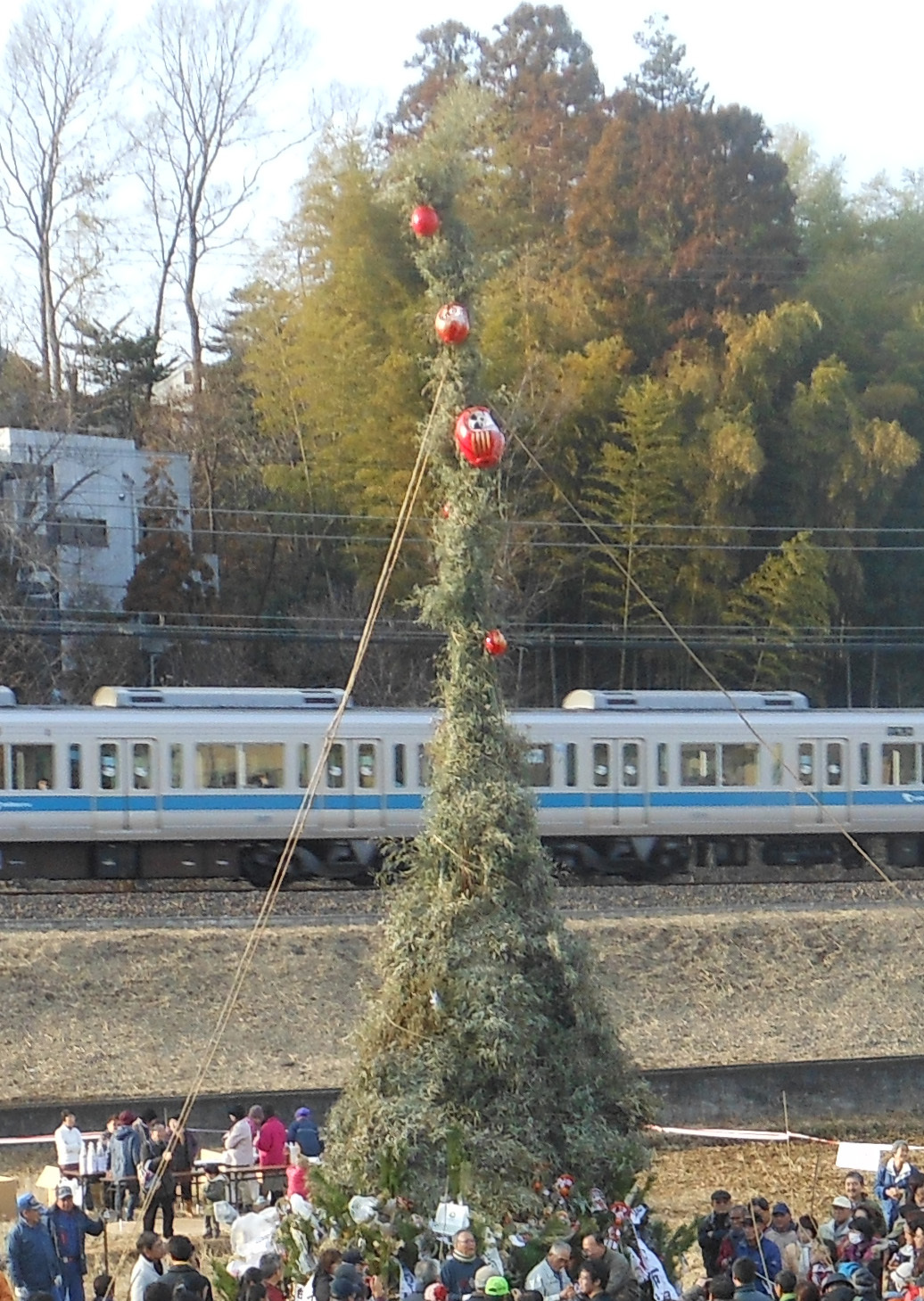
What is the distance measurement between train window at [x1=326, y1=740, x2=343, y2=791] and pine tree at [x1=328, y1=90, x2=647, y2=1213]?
13.1m

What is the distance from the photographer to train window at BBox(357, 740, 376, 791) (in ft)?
72.4

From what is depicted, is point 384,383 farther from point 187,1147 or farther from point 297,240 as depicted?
point 187,1147

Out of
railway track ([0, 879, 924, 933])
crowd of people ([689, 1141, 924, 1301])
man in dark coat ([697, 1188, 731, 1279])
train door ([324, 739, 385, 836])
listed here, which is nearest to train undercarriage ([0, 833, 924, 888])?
railway track ([0, 879, 924, 933])

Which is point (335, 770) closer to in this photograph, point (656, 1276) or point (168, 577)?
point (168, 577)

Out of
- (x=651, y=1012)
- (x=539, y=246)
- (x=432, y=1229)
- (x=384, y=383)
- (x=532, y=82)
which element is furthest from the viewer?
(x=532, y=82)

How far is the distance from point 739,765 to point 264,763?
605cm

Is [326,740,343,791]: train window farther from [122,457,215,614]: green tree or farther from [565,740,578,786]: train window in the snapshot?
[122,457,215,614]: green tree

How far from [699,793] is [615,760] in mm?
1229

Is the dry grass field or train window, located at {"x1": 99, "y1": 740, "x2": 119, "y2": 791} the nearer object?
the dry grass field

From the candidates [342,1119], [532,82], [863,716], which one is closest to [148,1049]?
[342,1119]

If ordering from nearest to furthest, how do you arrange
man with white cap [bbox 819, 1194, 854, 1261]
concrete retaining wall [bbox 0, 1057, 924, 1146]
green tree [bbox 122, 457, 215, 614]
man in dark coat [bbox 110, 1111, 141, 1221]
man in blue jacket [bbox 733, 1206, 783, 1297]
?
1. man in blue jacket [bbox 733, 1206, 783, 1297]
2. man with white cap [bbox 819, 1194, 854, 1261]
3. man in dark coat [bbox 110, 1111, 141, 1221]
4. concrete retaining wall [bbox 0, 1057, 924, 1146]
5. green tree [bbox 122, 457, 215, 614]

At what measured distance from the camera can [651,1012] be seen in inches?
701

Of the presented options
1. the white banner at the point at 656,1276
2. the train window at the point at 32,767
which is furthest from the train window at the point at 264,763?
the white banner at the point at 656,1276

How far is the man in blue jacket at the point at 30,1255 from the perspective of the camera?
28.3 feet
